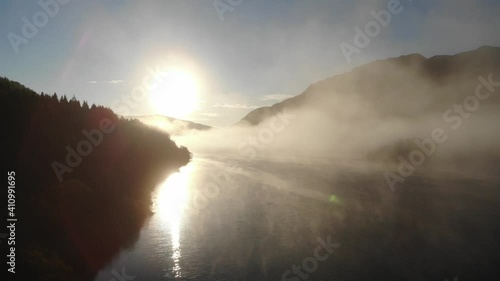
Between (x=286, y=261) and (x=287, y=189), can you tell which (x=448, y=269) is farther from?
(x=287, y=189)

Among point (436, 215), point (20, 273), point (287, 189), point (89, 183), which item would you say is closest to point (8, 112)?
point (89, 183)

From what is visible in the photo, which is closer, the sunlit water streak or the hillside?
the hillside

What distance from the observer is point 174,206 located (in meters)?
73.2

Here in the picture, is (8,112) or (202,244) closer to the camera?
(202,244)

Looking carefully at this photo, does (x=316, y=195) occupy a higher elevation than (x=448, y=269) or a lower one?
higher

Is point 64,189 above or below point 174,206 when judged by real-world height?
above

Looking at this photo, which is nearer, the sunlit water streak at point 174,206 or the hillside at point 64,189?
the hillside at point 64,189

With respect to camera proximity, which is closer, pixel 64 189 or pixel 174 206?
pixel 64 189

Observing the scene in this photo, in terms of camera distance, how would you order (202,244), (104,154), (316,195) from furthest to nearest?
(316,195) < (104,154) < (202,244)

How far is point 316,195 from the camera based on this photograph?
8306 cm

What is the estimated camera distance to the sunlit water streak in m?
45.2

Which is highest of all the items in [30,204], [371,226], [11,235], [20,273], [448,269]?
[30,204]

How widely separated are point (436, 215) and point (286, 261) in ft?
138

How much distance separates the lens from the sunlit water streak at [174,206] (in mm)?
45219
